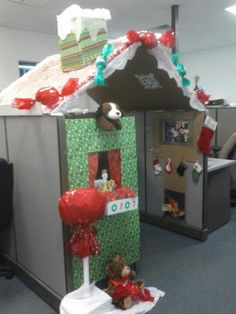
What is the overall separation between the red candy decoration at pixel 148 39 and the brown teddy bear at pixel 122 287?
1457 millimetres

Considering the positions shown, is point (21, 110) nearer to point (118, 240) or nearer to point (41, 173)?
point (41, 173)

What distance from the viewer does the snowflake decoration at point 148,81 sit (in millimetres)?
2656

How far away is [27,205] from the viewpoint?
2.10 m

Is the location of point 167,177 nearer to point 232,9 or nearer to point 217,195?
point 217,195

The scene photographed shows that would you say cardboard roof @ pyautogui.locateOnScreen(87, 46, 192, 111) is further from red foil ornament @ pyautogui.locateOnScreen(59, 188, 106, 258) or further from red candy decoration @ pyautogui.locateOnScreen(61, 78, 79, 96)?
red foil ornament @ pyautogui.locateOnScreen(59, 188, 106, 258)

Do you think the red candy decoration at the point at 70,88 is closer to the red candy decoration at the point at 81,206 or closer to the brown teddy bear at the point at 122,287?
the red candy decoration at the point at 81,206

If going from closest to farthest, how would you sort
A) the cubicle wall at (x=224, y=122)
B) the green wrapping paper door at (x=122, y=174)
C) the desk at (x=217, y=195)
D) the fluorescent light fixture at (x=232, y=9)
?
1. the green wrapping paper door at (x=122, y=174)
2. the desk at (x=217, y=195)
3. the cubicle wall at (x=224, y=122)
4. the fluorescent light fixture at (x=232, y=9)

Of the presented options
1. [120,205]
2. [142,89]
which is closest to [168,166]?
[142,89]

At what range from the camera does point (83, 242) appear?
A: 65.4 inches

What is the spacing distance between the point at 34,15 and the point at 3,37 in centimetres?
99

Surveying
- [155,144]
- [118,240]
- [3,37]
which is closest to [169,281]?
[118,240]

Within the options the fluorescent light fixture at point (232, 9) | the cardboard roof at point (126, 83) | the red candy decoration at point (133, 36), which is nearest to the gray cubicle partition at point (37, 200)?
the cardboard roof at point (126, 83)

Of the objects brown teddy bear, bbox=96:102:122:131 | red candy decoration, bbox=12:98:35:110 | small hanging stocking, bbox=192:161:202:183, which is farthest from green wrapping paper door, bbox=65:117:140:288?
small hanging stocking, bbox=192:161:202:183

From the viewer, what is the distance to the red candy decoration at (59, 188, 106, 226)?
5.09 feet
